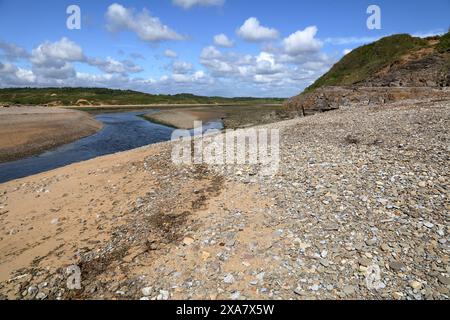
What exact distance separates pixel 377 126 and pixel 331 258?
1288 centimetres

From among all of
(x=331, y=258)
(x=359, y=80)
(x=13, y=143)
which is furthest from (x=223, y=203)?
(x=359, y=80)

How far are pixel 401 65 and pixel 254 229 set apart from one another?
3689cm

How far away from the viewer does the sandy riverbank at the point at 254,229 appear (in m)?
7.41

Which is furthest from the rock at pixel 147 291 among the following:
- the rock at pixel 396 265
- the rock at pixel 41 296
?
the rock at pixel 396 265

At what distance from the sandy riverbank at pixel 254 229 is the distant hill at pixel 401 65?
19.8 metres

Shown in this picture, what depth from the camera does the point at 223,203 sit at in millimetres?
11484

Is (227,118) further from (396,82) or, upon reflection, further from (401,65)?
(396,82)

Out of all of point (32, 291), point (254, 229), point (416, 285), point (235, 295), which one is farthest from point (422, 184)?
point (32, 291)

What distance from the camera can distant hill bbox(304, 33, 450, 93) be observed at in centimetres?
3272

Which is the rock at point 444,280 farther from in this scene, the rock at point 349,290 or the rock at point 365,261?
the rock at point 349,290

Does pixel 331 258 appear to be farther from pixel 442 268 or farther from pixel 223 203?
pixel 223 203

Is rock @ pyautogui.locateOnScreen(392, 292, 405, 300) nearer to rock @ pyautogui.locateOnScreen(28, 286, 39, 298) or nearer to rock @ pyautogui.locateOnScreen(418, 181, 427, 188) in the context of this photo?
rock @ pyautogui.locateOnScreen(418, 181, 427, 188)

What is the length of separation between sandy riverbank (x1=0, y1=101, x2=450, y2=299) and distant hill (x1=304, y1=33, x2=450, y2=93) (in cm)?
1975

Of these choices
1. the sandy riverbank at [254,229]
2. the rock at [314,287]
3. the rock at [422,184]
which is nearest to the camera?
the rock at [314,287]
